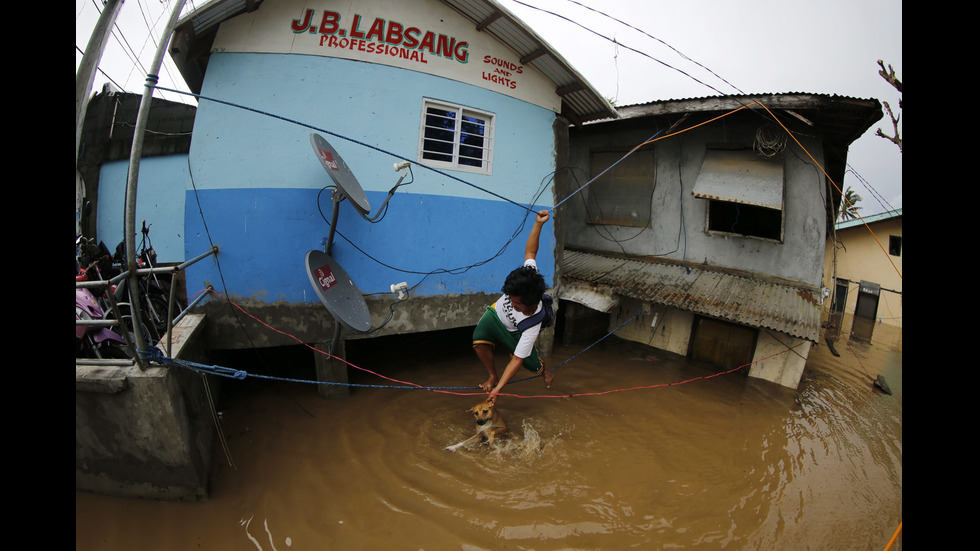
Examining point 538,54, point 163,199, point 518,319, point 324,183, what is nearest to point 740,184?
point 538,54

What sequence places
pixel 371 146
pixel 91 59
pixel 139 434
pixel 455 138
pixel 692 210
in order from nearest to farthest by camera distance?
1. pixel 91 59
2. pixel 139 434
3. pixel 371 146
4. pixel 455 138
5. pixel 692 210

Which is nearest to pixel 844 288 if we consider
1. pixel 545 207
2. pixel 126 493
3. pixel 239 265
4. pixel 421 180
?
pixel 545 207

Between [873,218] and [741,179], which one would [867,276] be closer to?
[873,218]

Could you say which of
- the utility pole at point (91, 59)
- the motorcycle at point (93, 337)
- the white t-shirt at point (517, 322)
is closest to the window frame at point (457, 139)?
the white t-shirt at point (517, 322)

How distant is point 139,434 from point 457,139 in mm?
4975

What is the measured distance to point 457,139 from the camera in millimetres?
6086

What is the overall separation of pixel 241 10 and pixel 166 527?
5549mm

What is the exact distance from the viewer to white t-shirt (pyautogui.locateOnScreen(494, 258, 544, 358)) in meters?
4.37

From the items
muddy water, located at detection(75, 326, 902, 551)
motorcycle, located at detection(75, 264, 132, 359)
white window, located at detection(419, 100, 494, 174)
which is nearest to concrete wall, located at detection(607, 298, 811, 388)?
muddy water, located at detection(75, 326, 902, 551)

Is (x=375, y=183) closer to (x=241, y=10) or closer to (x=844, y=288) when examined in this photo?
(x=241, y=10)

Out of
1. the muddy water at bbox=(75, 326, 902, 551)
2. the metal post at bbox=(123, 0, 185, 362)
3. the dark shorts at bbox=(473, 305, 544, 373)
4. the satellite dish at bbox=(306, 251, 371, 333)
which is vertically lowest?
the muddy water at bbox=(75, 326, 902, 551)

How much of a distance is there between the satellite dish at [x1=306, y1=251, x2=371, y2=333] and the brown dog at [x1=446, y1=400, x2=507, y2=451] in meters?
1.64

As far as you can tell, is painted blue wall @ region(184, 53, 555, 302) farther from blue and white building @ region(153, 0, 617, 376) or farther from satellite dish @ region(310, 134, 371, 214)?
satellite dish @ region(310, 134, 371, 214)

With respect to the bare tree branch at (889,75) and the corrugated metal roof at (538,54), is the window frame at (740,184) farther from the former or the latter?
the bare tree branch at (889,75)
